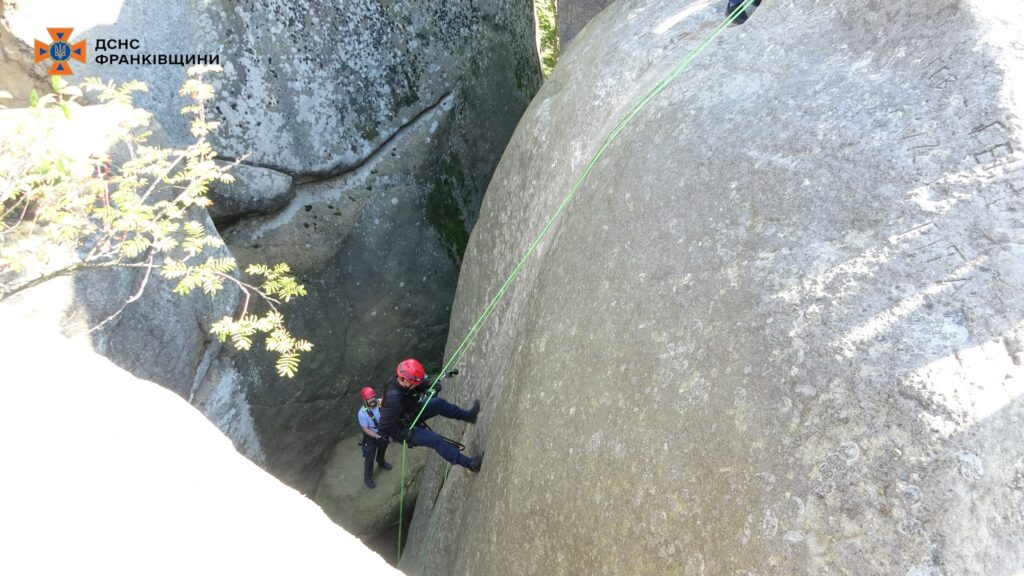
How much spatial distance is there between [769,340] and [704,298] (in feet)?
1.39

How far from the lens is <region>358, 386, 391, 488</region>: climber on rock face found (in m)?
7.03

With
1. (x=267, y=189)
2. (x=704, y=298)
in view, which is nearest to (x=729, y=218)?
(x=704, y=298)

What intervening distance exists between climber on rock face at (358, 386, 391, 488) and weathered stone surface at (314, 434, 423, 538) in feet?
0.37

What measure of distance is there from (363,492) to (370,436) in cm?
109

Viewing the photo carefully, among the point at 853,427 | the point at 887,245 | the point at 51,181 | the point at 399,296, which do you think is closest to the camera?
the point at 853,427

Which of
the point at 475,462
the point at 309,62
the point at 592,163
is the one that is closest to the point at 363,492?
the point at 475,462

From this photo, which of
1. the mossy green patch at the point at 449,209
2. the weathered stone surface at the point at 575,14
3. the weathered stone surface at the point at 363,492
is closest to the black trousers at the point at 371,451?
the weathered stone surface at the point at 363,492

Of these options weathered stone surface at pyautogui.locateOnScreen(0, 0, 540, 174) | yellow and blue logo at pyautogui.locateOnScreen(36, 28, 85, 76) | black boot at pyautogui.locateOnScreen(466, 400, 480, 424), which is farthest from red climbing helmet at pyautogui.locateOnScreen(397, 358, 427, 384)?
yellow and blue logo at pyautogui.locateOnScreen(36, 28, 85, 76)

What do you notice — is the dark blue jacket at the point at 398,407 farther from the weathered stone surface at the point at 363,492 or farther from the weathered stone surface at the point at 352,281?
the weathered stone surface at the point at 352,281

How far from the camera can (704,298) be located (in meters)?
3.44

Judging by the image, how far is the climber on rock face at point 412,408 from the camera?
593 centimetres

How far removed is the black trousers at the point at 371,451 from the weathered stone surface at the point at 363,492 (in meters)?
0.28

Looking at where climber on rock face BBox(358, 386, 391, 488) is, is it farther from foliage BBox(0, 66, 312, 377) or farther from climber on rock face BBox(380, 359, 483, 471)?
foliage BBox(0, 66, 312, 377)

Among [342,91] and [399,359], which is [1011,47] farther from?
[399,359]
